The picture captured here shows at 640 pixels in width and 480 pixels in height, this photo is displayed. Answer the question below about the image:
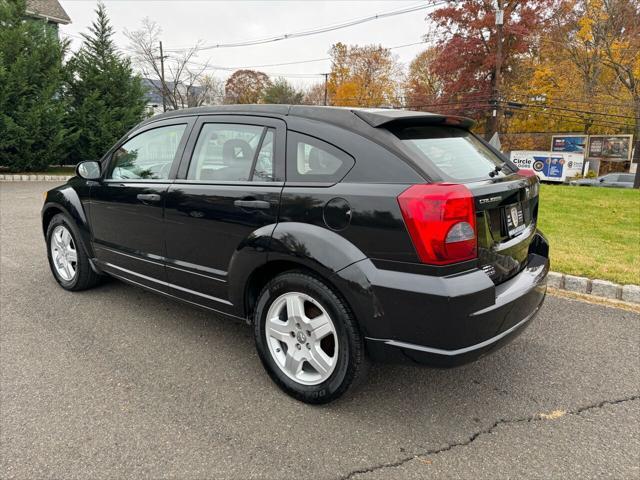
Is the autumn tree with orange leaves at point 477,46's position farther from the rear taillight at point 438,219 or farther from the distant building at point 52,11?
the rear taillight at point 438,219

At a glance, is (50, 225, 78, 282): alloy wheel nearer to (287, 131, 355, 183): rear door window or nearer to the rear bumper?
(287, 131, 355, 183): rear door window

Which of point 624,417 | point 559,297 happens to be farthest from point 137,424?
point 559,297

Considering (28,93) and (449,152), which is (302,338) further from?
(28,93)

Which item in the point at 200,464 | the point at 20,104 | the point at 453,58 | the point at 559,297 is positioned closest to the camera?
the point at 200,464

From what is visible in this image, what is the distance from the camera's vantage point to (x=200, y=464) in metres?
2.15

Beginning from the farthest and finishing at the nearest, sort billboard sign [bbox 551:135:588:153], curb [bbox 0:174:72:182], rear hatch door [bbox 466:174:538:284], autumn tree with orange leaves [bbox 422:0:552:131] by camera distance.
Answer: billboard sign [bbox 551:135:588:153] < autumn tree with orange leaves [bbox 422:0:552:131] < curb [bbox 0:174:72:182] < rear hatch door [bbox 466:174:538:284]

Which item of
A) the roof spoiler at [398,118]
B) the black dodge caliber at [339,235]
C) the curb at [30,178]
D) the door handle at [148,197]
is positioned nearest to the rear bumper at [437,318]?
the black dodge caliber at [339,235]

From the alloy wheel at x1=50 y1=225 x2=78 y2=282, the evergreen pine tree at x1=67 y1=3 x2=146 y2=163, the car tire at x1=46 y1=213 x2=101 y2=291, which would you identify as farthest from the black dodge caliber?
the evergreen pine tree at x1=67 y1=3 x2=146 y2=163

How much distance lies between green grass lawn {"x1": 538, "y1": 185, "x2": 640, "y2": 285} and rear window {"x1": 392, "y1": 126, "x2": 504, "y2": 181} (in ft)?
8.58

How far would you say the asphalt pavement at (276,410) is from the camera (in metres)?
2.16

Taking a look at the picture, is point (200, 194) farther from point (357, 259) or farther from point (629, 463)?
point (629, 463)

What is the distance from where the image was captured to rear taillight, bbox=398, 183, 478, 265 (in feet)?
7.02

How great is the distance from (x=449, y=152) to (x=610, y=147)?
1494 inches

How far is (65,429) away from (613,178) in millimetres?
26417
